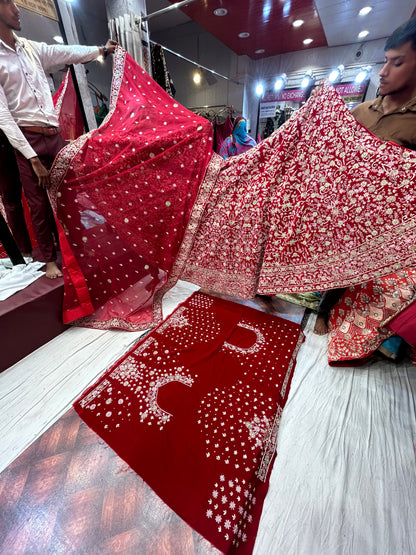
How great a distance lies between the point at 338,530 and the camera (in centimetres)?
74

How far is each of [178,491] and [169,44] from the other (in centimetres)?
710

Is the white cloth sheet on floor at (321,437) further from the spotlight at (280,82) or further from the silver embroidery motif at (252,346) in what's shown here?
the spotlight at (280,82)

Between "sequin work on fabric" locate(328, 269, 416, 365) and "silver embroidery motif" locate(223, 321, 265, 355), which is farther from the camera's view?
"silver embroidery motif" locate(223, 321, 265, 355)

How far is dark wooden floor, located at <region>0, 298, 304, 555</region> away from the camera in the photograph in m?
0.70

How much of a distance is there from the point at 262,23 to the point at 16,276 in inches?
182

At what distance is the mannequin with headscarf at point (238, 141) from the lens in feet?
10.9

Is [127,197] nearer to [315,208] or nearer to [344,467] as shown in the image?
[315,208]

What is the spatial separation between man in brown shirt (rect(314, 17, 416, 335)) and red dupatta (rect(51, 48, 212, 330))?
909 millimetres

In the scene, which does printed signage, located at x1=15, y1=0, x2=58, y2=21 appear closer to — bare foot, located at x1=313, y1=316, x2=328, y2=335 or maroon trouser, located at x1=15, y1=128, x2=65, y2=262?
maroon trouser, located at x1=15, y1=128, x2=65, y2=262

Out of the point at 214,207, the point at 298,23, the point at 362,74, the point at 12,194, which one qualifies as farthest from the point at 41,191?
the point at 362,74

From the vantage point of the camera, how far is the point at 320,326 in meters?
1.54

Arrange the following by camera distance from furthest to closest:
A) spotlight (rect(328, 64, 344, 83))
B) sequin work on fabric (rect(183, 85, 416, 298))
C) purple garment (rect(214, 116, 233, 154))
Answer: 1. spotlight (rect(328, 64, 344, 83))
2. purple garment (rect(214, 116, 233, 154))
3. sequin work on fabric (rect(183, 85, 416, 298))

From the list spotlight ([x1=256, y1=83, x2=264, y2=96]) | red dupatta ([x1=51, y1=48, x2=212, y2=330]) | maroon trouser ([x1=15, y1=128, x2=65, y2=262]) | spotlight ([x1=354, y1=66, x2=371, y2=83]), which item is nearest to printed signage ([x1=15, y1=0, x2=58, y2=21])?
red dupatta ([x1=51, y1=48, x2=212, y2=330])

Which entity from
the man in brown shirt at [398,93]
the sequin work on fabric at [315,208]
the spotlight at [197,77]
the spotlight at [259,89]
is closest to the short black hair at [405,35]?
the man in brown shirt at [398,93]
